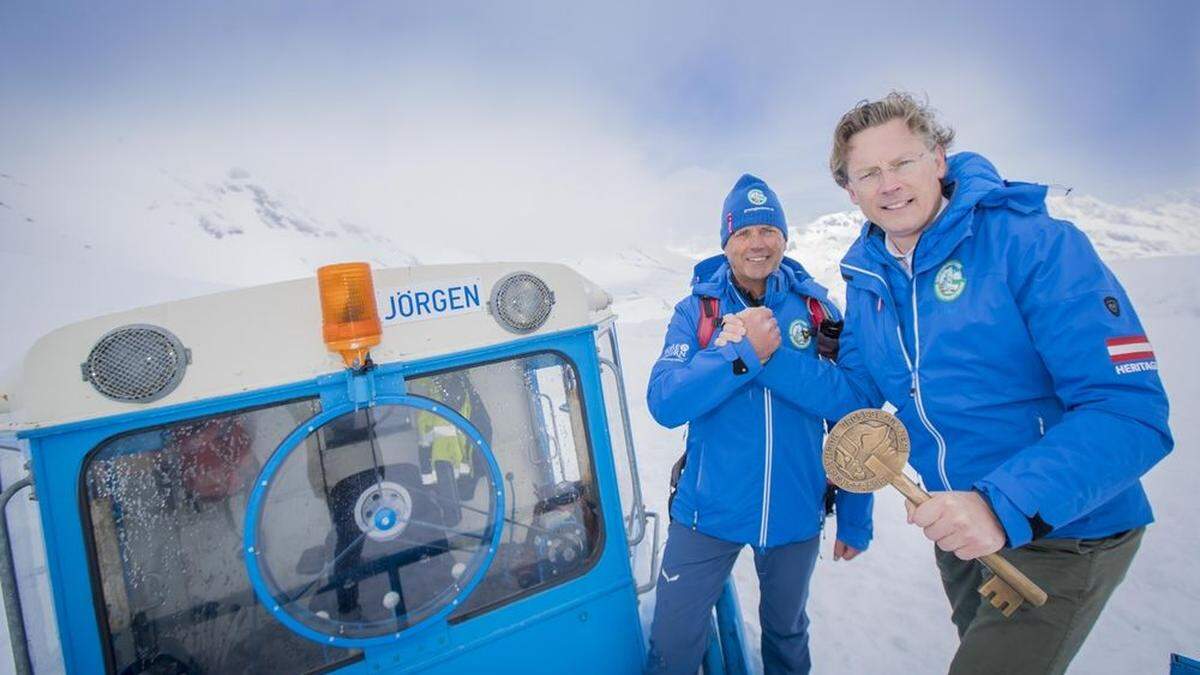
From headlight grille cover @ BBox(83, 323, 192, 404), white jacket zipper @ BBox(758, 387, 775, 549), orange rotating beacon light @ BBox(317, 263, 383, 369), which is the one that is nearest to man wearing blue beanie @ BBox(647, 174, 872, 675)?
white jacket zipper @ BBox(758, 387, 775, 549)

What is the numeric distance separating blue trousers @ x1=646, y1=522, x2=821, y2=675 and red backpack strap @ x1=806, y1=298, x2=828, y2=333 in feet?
3.29

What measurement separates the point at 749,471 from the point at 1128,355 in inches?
51.4

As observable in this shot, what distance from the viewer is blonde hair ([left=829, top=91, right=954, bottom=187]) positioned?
5.59 feet

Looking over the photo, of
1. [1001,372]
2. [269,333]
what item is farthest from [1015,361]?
[269,333]

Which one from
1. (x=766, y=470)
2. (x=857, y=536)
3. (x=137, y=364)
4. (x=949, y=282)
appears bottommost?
(x=857, y=536)

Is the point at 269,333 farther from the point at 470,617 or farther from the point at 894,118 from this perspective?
the point at 894,118

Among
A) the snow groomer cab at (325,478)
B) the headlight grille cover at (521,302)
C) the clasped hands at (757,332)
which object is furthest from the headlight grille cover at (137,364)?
the clasped hands at (757,332)

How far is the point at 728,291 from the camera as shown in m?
2.45

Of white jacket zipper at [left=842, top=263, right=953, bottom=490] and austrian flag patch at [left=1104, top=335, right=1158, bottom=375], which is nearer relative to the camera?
austrian flag patch at [left=1104, top=335, right=1158, bottom=375]

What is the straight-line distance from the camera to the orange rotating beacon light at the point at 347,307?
5.50 feet

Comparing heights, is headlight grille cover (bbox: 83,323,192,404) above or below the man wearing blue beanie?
above

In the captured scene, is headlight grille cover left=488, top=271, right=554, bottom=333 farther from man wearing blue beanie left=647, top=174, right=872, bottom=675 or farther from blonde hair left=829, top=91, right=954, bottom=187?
blonde hair left=829, top=91, right=954, bottom=187

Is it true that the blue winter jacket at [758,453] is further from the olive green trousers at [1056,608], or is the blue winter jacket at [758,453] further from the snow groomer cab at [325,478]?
the olive green trousers at [1056,608]

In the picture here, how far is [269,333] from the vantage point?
1756mm
